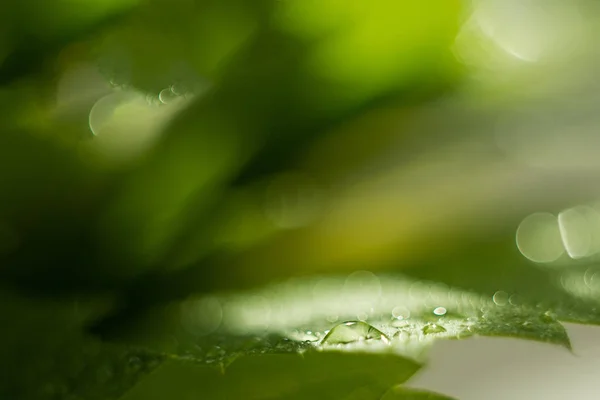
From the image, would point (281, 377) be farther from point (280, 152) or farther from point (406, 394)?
point (280, 152)

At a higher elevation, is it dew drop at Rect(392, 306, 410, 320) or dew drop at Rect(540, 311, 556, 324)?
dew drop at Rect(392, 306, 410, 320)

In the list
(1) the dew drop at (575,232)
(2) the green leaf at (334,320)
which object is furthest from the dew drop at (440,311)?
(1) the dew drop at (575,232)

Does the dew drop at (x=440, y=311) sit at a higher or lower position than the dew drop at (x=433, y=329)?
higher

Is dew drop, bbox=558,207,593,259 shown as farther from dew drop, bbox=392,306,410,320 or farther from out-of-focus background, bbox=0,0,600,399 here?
dew drop, bbox=392,306,410,320

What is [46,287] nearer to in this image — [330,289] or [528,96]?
[330,289]

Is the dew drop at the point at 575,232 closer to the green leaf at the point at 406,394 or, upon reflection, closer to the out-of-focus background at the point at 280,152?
the out-of-focus background at the point at 280,152

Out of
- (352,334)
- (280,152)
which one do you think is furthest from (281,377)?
(280,152)

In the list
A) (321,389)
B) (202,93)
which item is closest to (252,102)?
(202,93)

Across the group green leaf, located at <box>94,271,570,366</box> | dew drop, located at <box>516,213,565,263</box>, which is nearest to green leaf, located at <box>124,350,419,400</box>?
green leaf, located at <box>94,271,570,366</box>
